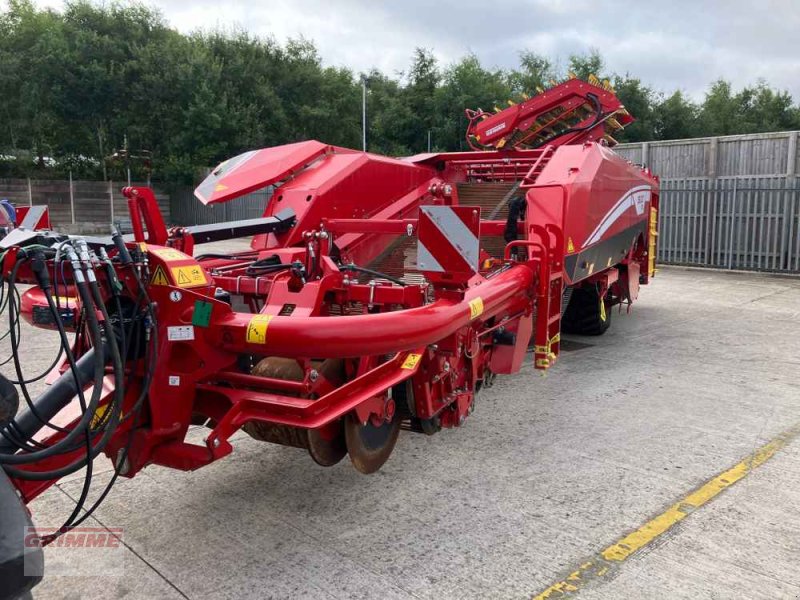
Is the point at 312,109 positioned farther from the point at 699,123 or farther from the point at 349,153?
the point at 349,153

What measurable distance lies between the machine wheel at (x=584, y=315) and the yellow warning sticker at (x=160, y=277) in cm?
484

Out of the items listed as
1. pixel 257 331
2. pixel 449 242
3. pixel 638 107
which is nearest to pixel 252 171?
pixel 449 242

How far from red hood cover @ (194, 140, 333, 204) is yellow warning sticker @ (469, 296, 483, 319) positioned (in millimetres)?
2014

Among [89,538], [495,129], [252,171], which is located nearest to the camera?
[89,538]

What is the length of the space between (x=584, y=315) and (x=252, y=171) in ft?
12.2

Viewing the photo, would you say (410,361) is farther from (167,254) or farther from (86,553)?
Result: (86,553)

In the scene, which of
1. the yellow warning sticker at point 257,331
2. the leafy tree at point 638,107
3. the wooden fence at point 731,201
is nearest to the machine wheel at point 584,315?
the yellow warning sticker at point 257,331

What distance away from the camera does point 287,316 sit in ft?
9.67

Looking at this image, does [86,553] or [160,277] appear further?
[86,553]

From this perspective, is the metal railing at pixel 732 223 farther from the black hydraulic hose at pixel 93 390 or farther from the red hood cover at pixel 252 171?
the black hydraulic hose at pixel 93 390

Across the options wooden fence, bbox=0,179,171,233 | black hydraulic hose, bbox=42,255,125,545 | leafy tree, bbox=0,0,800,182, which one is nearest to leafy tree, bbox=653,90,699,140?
leafy tree, bbox=0,0,800,182

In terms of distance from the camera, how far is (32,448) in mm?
2201

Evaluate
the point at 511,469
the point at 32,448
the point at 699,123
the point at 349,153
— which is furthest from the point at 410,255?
the point at 699,123

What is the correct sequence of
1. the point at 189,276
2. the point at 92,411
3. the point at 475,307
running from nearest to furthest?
1. the point at 92,411
2. the point at 189,276
3. the point at 475,307
